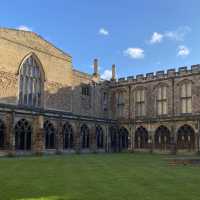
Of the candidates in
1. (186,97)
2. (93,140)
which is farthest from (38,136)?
(186,97)

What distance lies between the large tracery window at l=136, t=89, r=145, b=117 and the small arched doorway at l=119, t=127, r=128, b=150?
267cm

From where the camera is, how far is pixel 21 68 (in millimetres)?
32969

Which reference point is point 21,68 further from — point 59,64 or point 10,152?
point 10,152

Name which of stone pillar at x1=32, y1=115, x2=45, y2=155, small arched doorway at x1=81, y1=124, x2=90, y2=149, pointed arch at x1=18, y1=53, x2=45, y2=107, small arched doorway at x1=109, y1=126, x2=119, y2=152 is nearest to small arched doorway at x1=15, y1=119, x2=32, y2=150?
stone pillar at x1=32, y1=115, x2=45, y2=155

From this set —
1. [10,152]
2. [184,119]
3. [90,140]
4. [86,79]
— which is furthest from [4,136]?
[184,119]

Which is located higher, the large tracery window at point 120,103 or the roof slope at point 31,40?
the roof slope at point 31,40

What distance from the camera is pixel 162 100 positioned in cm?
3925

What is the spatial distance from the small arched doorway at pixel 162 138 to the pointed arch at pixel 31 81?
1373cm

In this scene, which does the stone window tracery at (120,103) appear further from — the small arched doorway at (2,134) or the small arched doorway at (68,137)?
the small arched doorway at (2,134)

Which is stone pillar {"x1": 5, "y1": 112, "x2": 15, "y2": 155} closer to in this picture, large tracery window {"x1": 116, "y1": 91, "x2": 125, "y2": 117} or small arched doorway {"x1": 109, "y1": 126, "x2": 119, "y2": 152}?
small arched doorway {"x1": 109, "y1": 126, "x2": 119, "y2": 152}

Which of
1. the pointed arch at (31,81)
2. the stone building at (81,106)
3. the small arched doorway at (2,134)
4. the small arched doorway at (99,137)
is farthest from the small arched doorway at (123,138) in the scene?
the small arched doorway at (2,134)

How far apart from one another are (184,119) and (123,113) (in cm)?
943

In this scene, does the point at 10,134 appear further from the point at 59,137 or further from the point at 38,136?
the point at 59,137

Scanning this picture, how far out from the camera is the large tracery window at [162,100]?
39031mm
